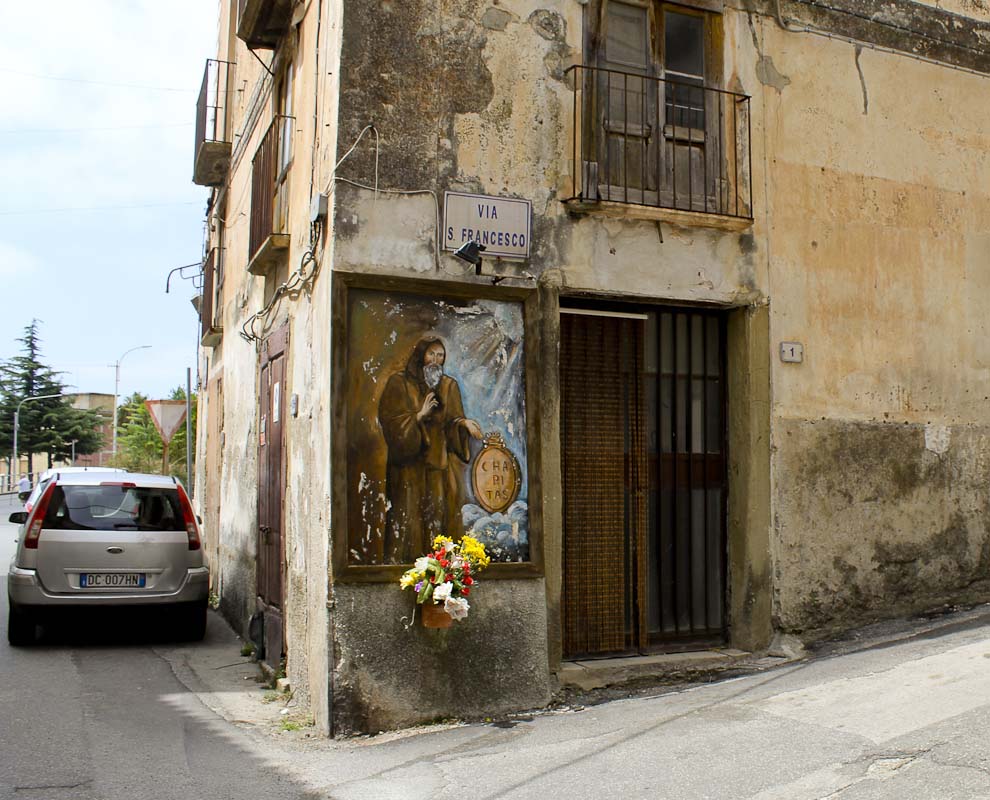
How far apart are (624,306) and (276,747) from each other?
4.07m

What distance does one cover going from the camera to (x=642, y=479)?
7.94 meters

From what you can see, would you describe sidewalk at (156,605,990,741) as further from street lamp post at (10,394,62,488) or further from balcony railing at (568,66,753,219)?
street lamp post at (10,394,62,488)

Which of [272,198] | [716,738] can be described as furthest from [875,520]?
[272,198]

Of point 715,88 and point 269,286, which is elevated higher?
point 715,88

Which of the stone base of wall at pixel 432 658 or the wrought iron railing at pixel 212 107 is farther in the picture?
the wrought iron railing at pixel 212 107

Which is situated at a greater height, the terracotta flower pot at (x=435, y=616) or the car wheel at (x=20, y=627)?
the terracotta flower pot at (x=435, y=616)

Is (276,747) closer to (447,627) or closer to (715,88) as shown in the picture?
(447,627)

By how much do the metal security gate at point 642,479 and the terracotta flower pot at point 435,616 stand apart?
1.43 metres

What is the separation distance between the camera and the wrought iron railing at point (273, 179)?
8.95m

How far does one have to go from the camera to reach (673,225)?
25.6ft

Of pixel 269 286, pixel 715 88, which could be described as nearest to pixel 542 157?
pixel 715 88

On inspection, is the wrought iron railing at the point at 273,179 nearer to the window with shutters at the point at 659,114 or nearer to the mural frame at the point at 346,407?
the mural frame at the point at 346,407

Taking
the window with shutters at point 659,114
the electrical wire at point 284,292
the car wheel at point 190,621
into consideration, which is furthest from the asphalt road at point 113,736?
the window with shutters at point 659,114

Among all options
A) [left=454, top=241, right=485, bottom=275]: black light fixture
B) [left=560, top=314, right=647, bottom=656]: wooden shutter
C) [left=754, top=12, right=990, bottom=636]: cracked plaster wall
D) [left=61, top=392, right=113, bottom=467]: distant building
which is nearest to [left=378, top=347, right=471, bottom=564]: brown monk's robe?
[left=454, top=241, right=485, bottom=275]: black light fixture
